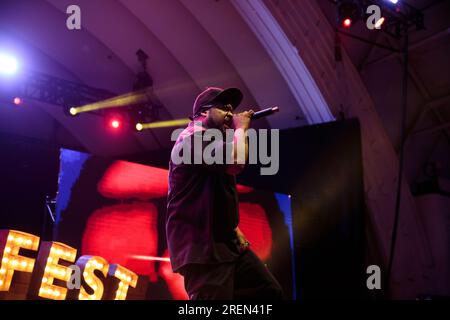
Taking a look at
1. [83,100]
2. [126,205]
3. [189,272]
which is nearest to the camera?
[189,272]

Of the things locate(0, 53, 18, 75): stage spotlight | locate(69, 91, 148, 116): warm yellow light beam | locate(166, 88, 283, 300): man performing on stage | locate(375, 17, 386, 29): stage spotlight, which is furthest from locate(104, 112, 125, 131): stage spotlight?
locate(166, 88, 283, 300): man performing on stage

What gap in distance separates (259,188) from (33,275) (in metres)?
4.15

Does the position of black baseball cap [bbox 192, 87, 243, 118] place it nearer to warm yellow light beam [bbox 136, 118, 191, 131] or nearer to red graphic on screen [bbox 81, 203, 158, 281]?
red graphic on screen [bbox 81, 203, 158, 281]

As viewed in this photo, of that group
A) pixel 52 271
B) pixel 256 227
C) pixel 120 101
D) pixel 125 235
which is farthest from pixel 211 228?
pixel 120 101

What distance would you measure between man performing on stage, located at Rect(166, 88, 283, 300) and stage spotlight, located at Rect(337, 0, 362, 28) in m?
4.77

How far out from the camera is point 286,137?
7117 millimetres

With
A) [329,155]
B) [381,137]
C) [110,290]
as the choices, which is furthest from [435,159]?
[110,290]

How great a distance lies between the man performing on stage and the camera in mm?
2086

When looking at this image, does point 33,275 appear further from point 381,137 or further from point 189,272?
point 381,137

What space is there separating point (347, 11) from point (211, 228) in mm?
5348

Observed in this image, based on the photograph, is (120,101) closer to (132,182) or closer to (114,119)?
(114,119)

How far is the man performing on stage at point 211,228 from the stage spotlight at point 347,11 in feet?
15.6

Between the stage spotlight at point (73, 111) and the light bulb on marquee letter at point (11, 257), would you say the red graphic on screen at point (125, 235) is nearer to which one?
the light bulb on marquee letter at point (11, 257)

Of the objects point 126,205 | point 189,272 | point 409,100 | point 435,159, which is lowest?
point 189,272
